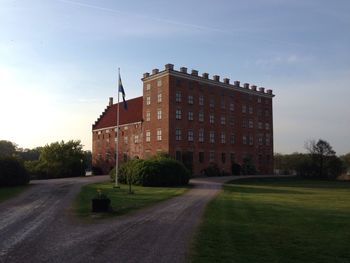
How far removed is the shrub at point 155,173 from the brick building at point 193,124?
17.9 m

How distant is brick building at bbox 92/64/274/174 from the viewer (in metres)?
61.4

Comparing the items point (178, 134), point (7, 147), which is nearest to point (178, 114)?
point (178, 134)

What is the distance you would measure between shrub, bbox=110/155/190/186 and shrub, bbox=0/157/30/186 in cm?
969

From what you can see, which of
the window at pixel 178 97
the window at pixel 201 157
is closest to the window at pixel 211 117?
the window at pixel 201 157

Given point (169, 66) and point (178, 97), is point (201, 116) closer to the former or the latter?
point (178, 97)

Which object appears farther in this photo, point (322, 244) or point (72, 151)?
point (72, 151)

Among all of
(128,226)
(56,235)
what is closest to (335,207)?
(128,226)

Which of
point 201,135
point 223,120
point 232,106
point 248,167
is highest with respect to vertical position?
point 232,106

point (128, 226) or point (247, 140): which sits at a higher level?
point (247, 140)

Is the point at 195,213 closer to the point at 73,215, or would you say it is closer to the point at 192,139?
the point at 73,215

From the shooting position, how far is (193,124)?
209ft

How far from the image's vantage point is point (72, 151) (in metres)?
67.0

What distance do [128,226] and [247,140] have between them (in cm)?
5946

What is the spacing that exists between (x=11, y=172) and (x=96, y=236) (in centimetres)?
2828
